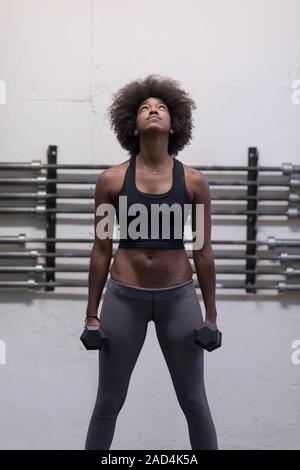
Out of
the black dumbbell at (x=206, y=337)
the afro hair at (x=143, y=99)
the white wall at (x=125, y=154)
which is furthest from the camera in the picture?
the white wall at (x=125, y=154)

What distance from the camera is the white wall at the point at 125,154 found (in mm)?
3080

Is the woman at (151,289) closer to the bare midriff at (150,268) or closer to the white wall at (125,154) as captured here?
the bare midriff at (150,268)

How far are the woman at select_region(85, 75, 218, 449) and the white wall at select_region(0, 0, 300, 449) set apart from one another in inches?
33.9

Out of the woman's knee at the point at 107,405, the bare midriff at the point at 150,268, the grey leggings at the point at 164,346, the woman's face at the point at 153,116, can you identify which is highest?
the woman's face at the point at 153,116

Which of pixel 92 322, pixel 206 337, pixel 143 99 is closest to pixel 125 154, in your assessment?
pixel 143 99

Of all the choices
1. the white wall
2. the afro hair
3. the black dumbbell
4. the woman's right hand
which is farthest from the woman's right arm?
the white wall

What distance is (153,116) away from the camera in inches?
87.5

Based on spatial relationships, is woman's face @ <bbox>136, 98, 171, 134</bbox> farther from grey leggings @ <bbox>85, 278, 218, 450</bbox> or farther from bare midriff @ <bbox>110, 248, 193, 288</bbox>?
grey leggings @ <bbox>85, 278, 218, 450</bbox>

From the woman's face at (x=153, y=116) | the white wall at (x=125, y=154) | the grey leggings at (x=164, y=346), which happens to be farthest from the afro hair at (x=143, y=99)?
the white wall at (x=125, y=154)

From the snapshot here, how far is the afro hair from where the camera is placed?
2.29 meters

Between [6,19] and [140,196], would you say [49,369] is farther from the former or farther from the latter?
[6,19]

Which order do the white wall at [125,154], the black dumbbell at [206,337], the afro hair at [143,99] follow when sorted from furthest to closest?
the white wall at [125,154] → the afro hair at [143,99] → the black dumbbell at [206,337]

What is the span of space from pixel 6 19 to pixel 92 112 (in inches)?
21.6

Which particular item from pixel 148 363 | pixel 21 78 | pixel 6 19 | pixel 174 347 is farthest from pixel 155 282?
pixel 6 19
